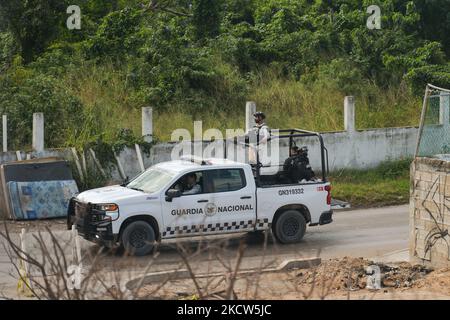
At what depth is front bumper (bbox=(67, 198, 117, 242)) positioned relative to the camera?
52.7 feet

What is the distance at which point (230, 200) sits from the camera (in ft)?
55.6

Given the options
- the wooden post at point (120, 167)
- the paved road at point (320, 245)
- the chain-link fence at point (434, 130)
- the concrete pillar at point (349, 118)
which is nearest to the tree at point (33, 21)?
the wooden post at point (120, 167)

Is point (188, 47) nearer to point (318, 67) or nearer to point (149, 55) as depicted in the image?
point (149, 55)

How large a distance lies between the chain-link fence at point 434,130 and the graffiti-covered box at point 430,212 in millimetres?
202

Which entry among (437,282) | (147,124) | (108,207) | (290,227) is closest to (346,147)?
(147,124)

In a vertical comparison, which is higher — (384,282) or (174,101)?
(174,101)

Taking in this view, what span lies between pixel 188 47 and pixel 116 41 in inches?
92.6

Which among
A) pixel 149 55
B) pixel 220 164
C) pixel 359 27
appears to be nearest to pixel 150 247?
pixel 220 164

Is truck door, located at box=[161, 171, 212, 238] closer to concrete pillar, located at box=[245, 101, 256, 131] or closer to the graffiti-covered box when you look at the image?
the graffiti-covered box

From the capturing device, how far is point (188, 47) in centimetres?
2934

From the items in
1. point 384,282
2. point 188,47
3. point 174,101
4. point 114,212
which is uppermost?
point 188,47

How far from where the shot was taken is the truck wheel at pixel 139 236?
16219 millimetres

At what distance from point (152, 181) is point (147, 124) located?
5778 millimetres

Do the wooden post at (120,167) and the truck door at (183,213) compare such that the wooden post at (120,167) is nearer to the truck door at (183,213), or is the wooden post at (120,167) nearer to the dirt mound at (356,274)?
the truck door at (183,213)
